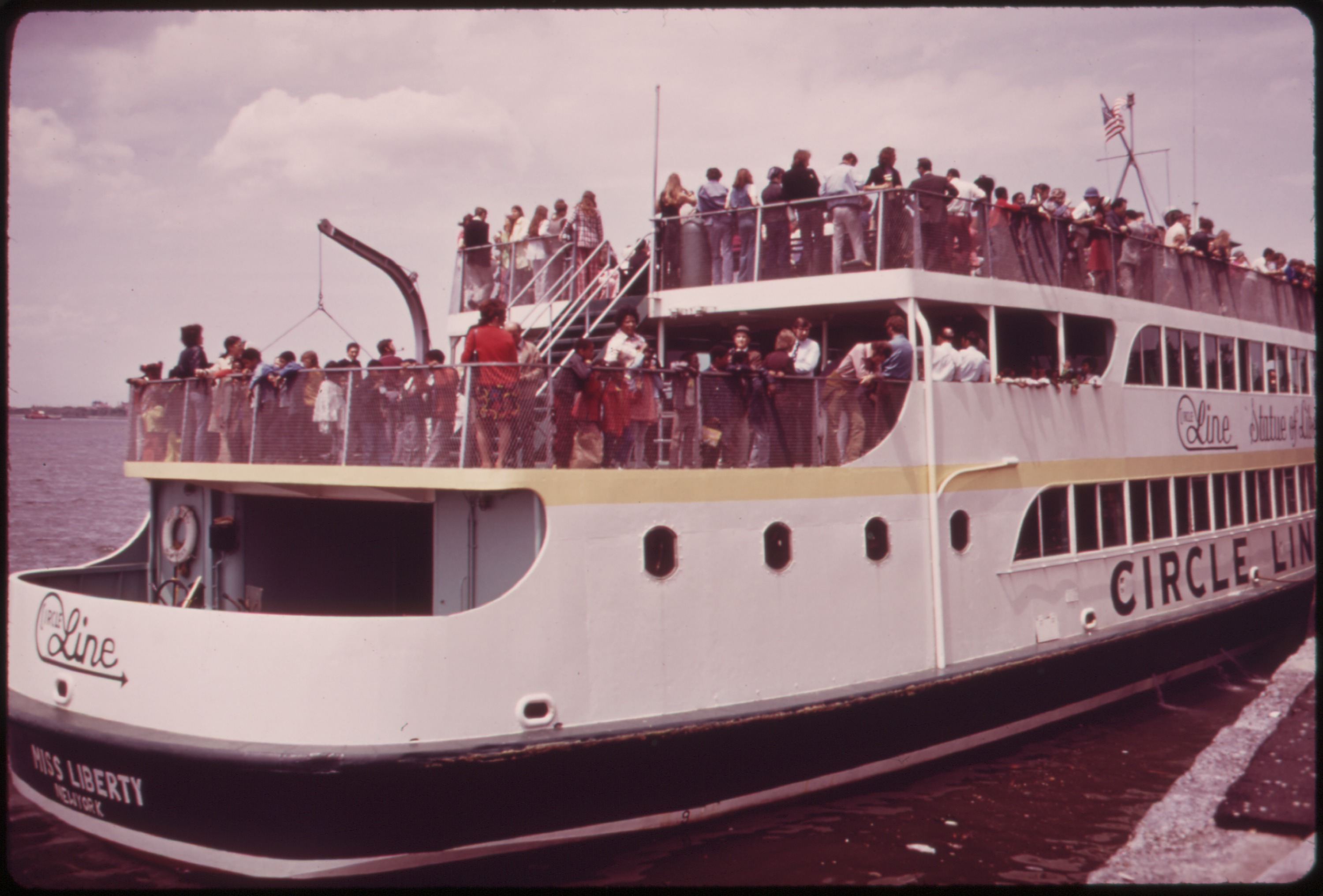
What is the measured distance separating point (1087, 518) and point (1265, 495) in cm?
535

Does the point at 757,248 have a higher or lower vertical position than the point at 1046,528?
higher

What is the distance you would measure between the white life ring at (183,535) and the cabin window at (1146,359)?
8.26 meters

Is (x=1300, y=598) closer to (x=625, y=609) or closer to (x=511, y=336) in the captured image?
(x=625, y=609)

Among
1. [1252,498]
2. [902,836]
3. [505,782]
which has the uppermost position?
[1252,498]

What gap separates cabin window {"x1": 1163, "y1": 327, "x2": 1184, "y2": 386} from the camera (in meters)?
12.3

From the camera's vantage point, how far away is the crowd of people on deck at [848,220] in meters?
9.30

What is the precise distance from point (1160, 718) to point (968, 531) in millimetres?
3897

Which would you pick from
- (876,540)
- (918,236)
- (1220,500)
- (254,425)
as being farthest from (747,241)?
(1220,500)

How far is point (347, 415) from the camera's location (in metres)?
7.53

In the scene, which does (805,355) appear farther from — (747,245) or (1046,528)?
(1046,528)

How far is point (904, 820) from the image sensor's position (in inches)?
327

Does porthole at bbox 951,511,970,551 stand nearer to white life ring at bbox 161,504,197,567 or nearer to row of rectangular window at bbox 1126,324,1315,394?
row of rectangular window at bbox 1126,324,1315,394

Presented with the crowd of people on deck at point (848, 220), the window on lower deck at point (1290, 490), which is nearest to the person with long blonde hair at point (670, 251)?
the crowd of people on deck at point (848, 220)

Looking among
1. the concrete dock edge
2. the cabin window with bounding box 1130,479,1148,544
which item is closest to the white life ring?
the concrete dock edge
